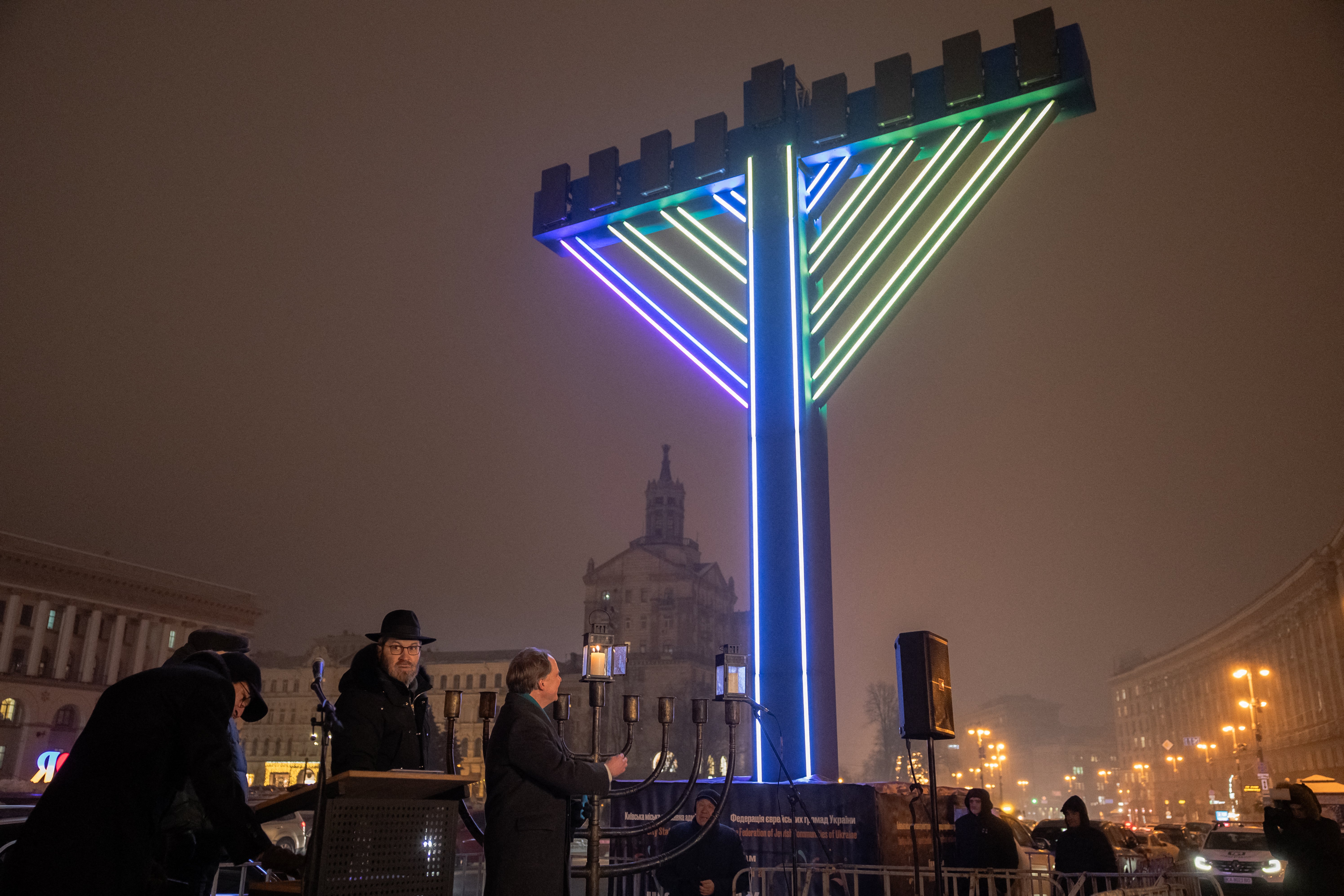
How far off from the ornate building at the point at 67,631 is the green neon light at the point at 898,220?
46017 mm

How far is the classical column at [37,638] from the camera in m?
49.3

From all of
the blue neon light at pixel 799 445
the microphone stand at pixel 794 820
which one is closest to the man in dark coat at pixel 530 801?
the microphone stand at pixel 794 820

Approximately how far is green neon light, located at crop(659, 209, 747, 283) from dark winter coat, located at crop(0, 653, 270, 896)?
762 cm

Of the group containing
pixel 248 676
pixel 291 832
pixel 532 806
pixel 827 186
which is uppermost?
pixel 827 186

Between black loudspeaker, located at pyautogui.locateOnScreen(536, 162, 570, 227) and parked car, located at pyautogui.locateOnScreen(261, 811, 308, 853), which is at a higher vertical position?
black loudspeaker, located at pyautogui.locateOnScreen(536, 162, 570, 227)

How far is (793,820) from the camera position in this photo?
6.07 meters

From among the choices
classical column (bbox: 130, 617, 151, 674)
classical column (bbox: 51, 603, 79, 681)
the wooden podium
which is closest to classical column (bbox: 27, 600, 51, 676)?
classical column (bbox: 51, 603, 79, 681)

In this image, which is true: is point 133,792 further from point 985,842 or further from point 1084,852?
point 1084,852

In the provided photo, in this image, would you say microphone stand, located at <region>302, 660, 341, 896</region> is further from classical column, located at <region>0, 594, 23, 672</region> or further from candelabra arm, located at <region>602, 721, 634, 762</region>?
classical column, located at <region>0, 594, 23, 672</region>

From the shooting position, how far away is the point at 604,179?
38.2 ft

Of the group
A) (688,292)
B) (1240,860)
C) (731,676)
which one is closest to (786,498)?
(688,292)

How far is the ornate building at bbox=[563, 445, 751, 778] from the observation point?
6875cm

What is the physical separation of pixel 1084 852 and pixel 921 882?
1.69m

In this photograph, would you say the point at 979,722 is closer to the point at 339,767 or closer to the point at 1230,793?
the point at 1230,793
